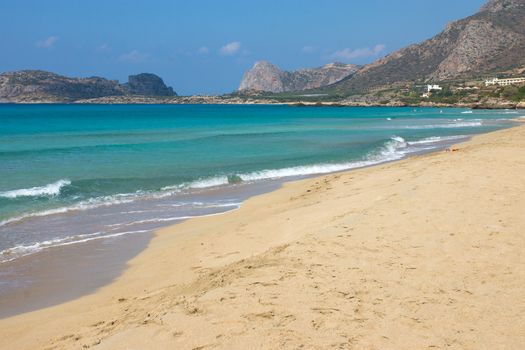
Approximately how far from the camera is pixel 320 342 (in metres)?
4.65

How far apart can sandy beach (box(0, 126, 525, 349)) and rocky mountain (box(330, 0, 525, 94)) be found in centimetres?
14402

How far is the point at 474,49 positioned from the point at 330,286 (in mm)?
164033

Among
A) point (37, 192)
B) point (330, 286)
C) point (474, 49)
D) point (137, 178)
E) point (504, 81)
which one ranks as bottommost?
point (137, 178)

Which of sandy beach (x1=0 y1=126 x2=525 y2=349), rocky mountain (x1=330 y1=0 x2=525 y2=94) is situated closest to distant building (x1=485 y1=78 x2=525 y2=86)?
rocky mountain (x1=330 y1=0 x2=525 y2=94)

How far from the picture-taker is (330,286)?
19.6 ft

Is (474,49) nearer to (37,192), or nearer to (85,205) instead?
(37,192)

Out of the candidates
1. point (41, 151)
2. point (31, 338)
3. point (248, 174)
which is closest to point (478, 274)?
point (31, 338)

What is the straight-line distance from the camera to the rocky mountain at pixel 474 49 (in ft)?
484

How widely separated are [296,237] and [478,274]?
3.28 metres

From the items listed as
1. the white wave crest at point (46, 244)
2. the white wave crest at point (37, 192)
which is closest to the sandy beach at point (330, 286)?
the white wave crest at point (46, 244)

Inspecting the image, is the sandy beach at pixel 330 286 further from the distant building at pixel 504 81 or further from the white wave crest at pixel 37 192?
the distant building at pixel 504 81

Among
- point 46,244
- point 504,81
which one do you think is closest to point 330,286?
point 46,244

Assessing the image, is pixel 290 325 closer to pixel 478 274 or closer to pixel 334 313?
pixel 334 313

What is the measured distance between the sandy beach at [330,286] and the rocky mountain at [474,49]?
5670 inches
